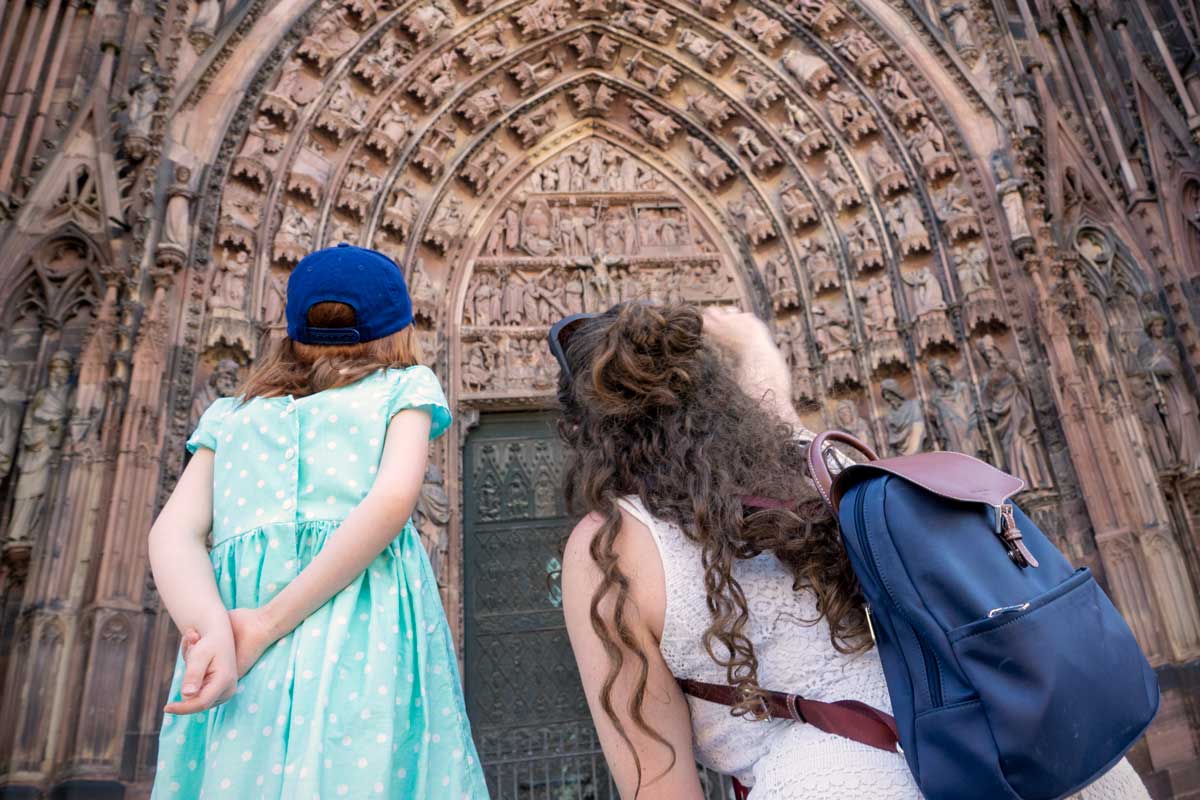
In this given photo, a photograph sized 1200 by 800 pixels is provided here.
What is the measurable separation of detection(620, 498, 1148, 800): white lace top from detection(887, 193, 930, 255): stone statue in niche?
6571 millimetres

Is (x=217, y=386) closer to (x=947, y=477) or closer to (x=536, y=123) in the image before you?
(x=536, y=123)

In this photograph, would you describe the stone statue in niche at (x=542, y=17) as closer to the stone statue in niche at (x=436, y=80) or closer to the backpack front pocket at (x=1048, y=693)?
the stone statue in niche at (x=436, y=80)

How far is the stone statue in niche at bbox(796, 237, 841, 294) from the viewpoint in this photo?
24.4ft

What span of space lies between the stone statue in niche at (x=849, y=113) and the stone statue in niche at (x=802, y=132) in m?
0.18

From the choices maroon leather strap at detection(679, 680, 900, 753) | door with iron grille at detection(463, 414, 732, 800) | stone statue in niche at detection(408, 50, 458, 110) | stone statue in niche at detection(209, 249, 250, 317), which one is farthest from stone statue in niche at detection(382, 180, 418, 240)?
maroon leather strap at detection(679, 680, 900, 753)

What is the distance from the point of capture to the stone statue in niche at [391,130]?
7406 mm

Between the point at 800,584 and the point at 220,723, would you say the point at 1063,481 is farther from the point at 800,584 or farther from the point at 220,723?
the point at 220,723

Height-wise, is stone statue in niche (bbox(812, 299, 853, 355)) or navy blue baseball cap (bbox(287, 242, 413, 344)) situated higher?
stone statue in niche (bbox(812, 299, 853, 355))

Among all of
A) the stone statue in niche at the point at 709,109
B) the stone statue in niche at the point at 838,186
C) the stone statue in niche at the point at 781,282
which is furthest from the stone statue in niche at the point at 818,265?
the stone statue in niche at the point at 709,109

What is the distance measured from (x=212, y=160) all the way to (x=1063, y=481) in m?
6.81

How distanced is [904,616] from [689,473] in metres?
0.40

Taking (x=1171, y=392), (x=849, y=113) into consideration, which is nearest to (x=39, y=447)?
(x=849, y=113)

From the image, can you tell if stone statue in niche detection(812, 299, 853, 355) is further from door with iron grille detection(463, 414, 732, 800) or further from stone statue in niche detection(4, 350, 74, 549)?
stone statue in niche detection(4, 350, 74, 549)

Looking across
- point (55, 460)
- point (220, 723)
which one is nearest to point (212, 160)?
point (55, 460)
